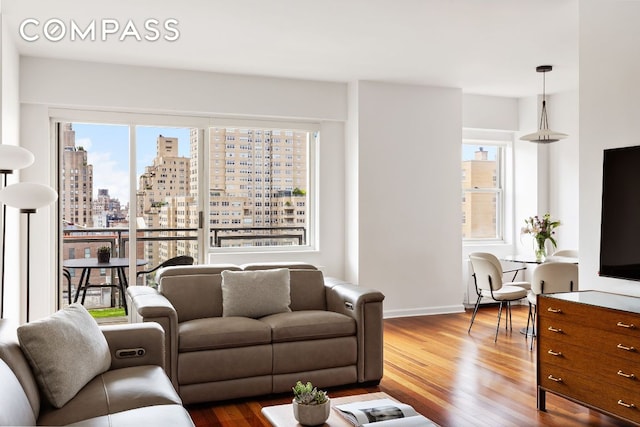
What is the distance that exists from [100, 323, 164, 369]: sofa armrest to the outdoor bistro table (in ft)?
8.91

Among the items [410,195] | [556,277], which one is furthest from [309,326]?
[410,195]

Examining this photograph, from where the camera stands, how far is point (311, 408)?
2.46 meters

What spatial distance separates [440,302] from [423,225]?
0.97 meters

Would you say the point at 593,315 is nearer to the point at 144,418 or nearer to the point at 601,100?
the point at 601,100

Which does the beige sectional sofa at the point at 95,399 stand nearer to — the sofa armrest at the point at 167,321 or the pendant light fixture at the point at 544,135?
the sofa armrest at the point at 167,321

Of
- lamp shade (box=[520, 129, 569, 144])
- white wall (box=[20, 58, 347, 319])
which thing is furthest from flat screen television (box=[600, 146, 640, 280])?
white wall (box=[20, 58, 347, 319])

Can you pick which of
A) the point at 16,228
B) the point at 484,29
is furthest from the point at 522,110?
the point at 16,228

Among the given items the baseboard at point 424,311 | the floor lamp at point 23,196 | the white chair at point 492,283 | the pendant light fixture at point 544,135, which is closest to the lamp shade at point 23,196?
the floor lamp at point 23,196

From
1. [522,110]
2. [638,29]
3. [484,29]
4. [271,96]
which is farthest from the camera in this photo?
[522,110]

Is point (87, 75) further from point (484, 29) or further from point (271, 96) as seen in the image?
point (484, 29)

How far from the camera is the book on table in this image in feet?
7.91

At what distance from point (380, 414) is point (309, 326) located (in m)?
1.53

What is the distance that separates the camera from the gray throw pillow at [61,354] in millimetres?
2463

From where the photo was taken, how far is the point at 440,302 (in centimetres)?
694
